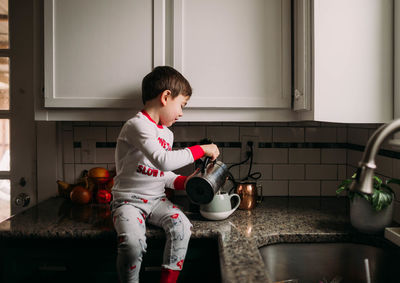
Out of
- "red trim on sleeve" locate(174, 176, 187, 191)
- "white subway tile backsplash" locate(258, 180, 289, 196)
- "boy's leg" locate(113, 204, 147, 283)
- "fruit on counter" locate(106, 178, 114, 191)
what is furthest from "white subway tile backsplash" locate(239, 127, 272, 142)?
"boy's leg" locate(113, 204, 147, 283)

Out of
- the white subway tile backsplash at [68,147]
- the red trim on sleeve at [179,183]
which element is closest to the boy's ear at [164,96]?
the red trim on sleeve at [179,183]

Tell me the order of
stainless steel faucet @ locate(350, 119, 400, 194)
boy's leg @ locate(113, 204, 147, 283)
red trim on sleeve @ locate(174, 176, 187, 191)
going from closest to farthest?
stainless steel faucet @ locate(350, 119, 400, 194), boy's leg @ locate(113, 204, 147, 283), red trim on sleeve @ locate(174, 176, 187, 191)

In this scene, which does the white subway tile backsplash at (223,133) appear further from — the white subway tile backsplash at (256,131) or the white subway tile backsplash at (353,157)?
the white subway tile backsplash at (353,157)

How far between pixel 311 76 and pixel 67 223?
1116 mm

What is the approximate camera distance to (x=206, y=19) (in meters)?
1.35

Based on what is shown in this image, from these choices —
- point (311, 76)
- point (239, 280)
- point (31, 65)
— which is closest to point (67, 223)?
point (239, 280)

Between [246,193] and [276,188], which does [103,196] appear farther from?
[276,188]

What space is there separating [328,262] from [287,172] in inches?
23.3

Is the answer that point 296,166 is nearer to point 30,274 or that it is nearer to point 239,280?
point 239,280

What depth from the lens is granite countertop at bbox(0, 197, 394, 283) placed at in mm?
1091

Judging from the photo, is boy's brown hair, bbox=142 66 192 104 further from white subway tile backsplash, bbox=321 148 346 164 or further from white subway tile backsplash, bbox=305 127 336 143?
white subway tile backsplash, bbox=321 148 346 164

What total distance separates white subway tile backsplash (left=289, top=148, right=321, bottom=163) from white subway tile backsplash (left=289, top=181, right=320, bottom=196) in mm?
126

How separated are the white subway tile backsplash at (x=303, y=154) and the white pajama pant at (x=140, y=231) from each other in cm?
78

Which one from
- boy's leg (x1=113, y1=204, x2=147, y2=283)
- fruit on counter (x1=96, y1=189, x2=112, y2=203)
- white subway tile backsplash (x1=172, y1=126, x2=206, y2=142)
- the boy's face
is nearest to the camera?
boy's leg (x1=113, y1=204, x2=147, y2=283)
